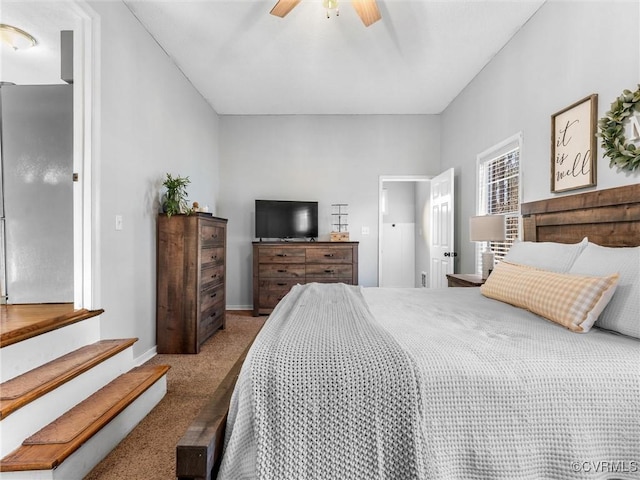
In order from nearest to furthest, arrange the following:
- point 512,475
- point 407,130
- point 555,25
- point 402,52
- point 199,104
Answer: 1. point 512,475
2. point 555,25
3. point 402,52
4. point 199,104
5. point 407,130

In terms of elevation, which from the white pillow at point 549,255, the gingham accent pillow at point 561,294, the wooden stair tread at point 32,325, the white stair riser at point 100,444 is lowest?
the white stair riser at point 100,444

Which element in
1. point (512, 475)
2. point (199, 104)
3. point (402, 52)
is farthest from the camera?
point (199, 104)

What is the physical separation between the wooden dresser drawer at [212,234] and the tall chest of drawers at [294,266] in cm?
78

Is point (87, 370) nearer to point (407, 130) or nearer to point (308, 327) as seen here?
point (308, 327)

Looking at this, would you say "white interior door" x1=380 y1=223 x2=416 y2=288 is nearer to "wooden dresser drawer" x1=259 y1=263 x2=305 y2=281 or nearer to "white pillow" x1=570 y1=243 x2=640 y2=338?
"wooden dresser drawer" x1=259 y1=263 x2=305 y2=281

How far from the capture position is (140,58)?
2.76m

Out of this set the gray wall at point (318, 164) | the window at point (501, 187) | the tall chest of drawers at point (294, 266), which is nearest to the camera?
the window at point (501, 187)

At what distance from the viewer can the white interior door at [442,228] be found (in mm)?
3998

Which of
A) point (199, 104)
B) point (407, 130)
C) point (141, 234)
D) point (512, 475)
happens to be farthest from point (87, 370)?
point (407, 130)

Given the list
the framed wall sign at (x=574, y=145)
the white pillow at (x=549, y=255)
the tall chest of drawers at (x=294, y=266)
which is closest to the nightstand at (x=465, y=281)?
the white pillow at (x=549, y=255)

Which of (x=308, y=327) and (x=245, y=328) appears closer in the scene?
(x=308, y=327)

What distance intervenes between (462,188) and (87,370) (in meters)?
4.04

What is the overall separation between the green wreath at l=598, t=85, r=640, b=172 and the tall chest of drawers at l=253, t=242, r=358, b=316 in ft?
9.30

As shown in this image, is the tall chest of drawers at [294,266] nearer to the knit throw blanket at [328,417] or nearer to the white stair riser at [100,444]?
the white stair riser at [100,444]
